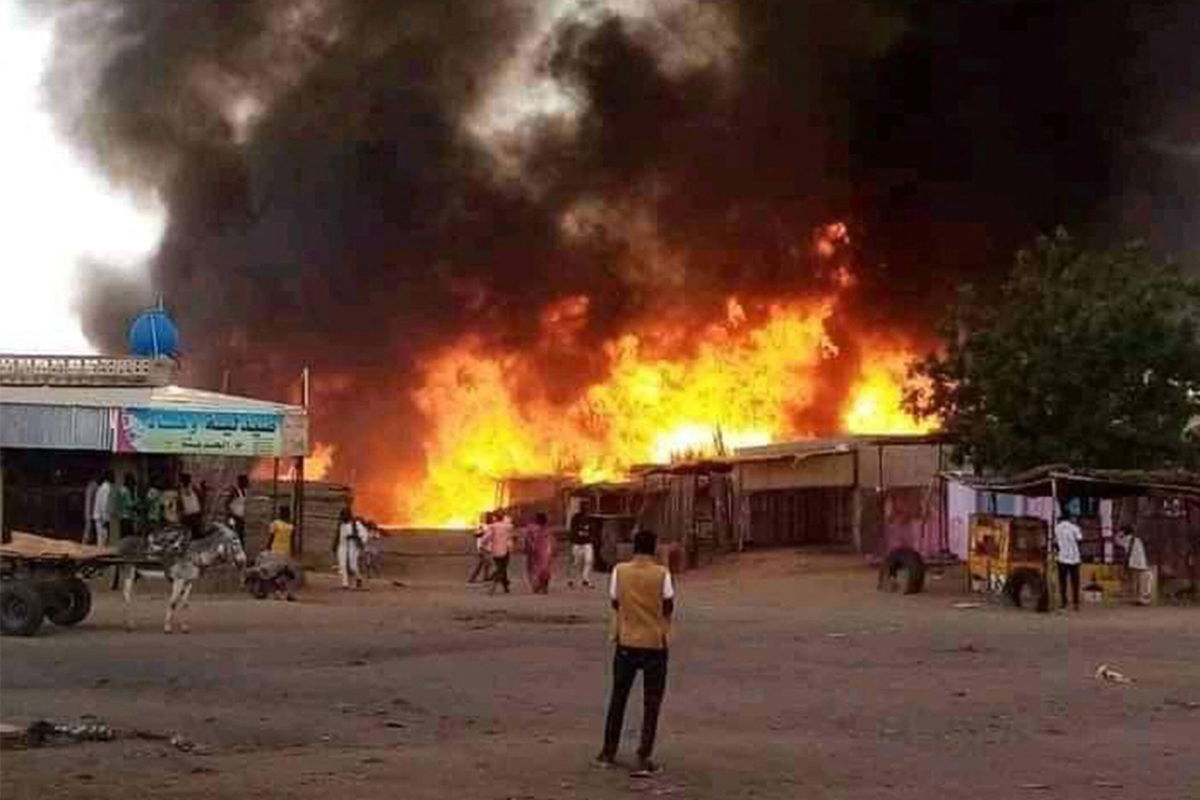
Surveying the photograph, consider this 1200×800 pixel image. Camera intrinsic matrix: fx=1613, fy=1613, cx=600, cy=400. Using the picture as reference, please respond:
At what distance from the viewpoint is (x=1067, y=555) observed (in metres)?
24.5

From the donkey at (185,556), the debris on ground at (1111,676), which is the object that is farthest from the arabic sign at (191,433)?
the debris on ground at (1111,676)

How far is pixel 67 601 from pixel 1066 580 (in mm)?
14977

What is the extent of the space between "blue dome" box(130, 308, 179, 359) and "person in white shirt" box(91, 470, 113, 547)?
614 centimetres

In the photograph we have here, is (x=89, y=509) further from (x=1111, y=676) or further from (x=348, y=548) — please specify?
(x=1111, y=676)

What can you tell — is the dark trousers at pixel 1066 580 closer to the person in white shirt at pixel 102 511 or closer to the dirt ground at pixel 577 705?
the dirt ground at pixel 577 705

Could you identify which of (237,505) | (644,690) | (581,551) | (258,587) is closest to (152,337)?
(237,505)

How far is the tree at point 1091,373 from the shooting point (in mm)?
28078

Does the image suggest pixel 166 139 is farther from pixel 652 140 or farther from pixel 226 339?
pixel 652 140

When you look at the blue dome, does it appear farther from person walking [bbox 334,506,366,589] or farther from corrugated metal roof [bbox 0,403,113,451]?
person walking [bbox 334,506,366,589]

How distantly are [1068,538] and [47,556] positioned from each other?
580 inches

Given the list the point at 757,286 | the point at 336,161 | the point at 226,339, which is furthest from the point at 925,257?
the point at 226,339

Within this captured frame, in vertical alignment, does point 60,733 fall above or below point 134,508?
below

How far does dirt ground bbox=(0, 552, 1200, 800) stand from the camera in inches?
360

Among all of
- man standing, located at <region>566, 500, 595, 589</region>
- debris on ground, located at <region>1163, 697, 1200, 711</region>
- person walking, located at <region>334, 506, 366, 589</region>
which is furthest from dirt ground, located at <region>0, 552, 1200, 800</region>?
man standing, located at <region>566, 500, 595, 589</region>
